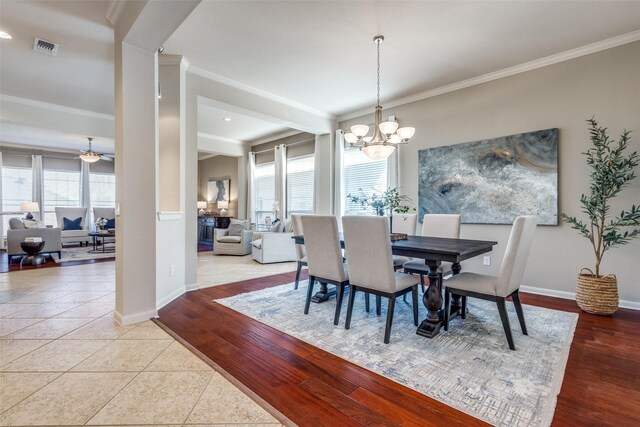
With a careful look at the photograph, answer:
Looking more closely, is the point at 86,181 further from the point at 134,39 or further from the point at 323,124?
the point at 134,39

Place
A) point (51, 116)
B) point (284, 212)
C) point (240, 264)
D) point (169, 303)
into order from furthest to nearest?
point (284, 212), point (240, 264), point (51, 116), point (169, 303)

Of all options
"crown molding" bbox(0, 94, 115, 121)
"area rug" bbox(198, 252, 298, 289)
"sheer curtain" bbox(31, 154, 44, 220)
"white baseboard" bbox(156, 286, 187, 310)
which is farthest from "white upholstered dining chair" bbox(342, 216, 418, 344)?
"sheer curtain" bbox(31, 154, 44, 220)

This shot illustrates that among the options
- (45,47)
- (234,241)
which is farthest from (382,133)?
(234,241)

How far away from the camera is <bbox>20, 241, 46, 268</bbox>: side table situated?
5.40m

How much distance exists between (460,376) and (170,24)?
11.0 feet

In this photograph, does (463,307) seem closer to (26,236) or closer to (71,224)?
(26,236)

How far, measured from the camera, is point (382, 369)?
1970 mm

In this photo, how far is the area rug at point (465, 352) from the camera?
1649mm

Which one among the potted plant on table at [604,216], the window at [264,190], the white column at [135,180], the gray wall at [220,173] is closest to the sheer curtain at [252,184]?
the window at [264,190]

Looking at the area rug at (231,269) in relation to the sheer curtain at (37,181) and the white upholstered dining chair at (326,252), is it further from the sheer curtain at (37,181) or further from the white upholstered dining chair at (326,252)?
the sheer curtain at (37,181)

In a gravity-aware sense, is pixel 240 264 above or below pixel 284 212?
below

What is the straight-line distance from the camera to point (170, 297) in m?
3.39

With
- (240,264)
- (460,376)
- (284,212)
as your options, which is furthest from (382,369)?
(284,212)

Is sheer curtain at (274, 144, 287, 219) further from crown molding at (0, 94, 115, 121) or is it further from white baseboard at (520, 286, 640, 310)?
white baseboard at (520, 286, 640, 310)
